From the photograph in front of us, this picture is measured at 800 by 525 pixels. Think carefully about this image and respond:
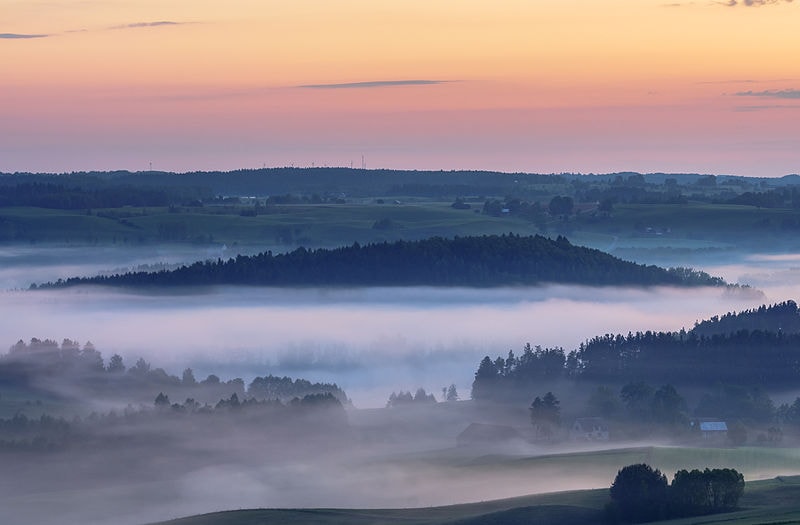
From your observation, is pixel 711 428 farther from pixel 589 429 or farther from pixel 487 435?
pixel 487 435

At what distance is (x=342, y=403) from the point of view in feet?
548

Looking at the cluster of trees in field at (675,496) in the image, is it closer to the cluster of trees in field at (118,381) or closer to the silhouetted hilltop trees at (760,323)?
the cluster of trees in field at (118,381)

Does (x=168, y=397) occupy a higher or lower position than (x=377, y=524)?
higher

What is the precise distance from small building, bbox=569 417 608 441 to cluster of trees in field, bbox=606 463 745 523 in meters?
49.4

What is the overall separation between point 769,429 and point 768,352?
3042 centimetres

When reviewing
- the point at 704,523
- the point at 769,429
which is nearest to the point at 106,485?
the point at 769,429

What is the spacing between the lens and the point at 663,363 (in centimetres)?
16712

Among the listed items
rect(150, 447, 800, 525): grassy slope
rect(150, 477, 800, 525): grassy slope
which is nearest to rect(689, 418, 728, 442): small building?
rect(150, 447, 800, 525): grassy slope

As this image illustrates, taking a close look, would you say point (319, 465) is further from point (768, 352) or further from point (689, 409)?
point (768, 352)

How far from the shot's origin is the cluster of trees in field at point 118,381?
17775 centimetres

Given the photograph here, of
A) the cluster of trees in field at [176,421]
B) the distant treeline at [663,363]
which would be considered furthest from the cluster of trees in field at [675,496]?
the distant treeline at [663,363]

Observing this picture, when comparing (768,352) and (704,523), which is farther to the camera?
(768,352)

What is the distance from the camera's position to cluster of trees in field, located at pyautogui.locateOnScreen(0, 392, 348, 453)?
144 meters

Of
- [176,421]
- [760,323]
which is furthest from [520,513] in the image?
[760,323]
